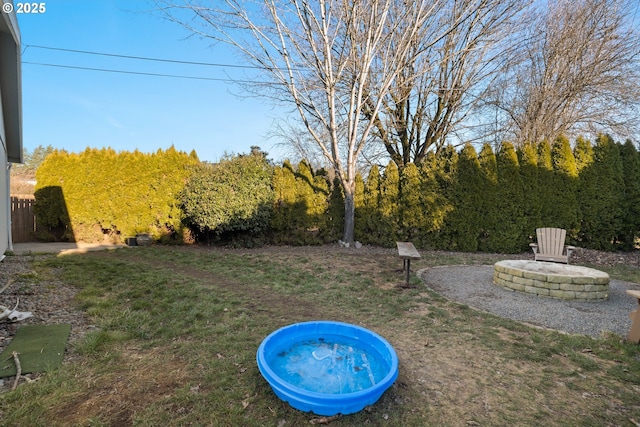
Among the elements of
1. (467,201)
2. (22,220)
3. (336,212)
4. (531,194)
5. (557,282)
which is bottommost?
(557,282)

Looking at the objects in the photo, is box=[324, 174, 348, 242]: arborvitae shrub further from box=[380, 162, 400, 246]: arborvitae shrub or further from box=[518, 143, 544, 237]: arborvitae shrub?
box=[518, 143, 544, 237]: arborvitae shrub

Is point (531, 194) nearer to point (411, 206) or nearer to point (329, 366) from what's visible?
point (411, 206)

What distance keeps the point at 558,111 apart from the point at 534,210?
17.4 ft

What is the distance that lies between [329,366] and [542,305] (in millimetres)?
3534

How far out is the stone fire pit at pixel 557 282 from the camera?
4.73m

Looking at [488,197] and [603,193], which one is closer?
[603,193]

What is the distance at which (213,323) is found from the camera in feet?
11.4

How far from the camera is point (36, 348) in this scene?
9.07ft

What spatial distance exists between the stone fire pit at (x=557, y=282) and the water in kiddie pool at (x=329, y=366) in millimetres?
3566

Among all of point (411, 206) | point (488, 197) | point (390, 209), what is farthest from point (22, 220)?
point (488, 197)

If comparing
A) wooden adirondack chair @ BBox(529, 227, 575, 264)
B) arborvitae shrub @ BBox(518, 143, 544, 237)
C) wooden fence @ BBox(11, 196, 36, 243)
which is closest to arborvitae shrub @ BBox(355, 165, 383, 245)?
wooden adirondack chair @ BBox(529, 227, 575, 264)

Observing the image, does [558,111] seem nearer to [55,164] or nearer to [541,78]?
[541,78]

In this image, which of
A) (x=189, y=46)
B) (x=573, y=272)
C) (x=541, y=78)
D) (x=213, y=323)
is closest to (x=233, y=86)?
(x=189, y=46)

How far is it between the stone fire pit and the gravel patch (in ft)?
0.39
